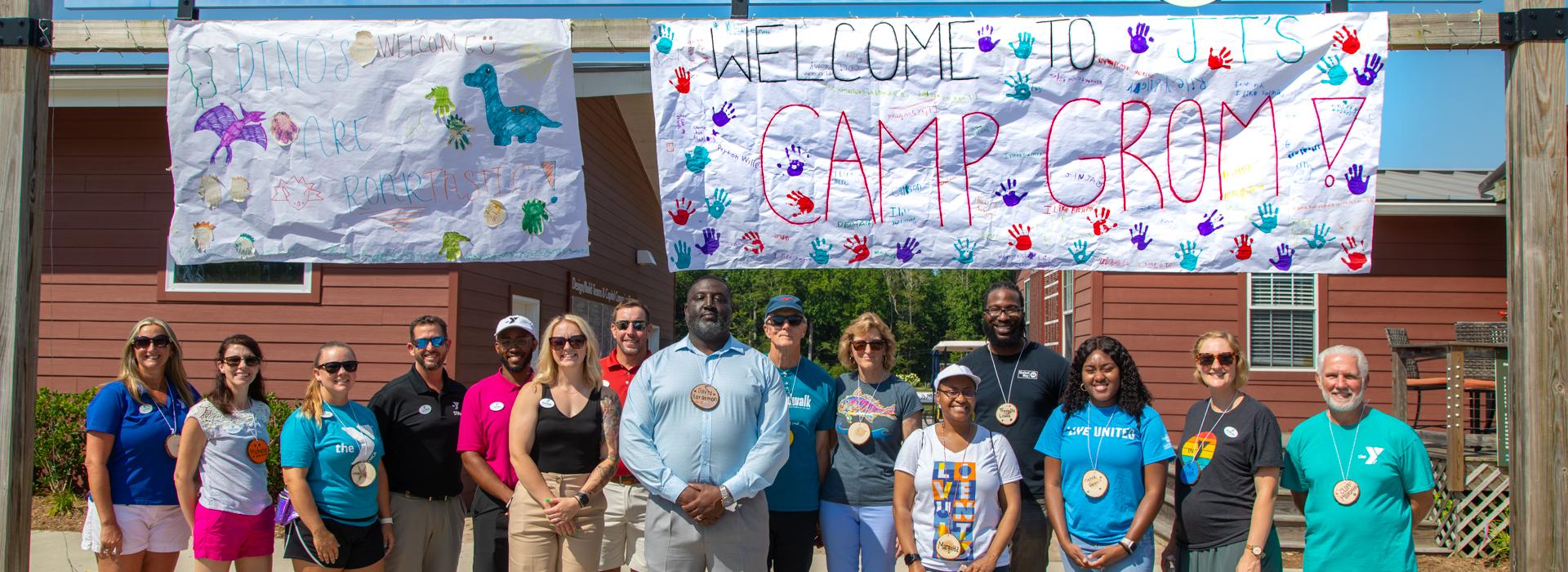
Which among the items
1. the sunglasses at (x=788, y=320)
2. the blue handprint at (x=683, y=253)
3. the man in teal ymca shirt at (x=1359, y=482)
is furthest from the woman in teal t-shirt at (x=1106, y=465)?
the blue handprint at (x=683, y=253)

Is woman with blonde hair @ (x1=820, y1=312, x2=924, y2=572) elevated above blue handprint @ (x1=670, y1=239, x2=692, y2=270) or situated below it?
below

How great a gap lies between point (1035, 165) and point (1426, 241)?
8.44 metres

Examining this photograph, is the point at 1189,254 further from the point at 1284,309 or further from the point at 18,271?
the point at 1284,309

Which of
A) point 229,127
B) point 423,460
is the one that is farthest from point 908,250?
point 229,127

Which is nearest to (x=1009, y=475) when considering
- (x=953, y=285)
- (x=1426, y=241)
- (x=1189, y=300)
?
(x=1189, y=300)

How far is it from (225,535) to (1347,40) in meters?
4.90

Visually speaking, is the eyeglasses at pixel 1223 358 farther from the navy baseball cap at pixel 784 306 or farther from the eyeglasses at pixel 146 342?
the eyeglasses at pixel 146 342

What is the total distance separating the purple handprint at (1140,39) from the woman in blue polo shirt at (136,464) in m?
4.14

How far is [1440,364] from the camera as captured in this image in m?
11.9

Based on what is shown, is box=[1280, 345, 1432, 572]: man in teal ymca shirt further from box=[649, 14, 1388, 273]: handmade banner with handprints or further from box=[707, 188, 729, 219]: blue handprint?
box=[707, 188, 729, 219]: blue handprint

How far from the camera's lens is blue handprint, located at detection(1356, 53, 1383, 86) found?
4.09 meters

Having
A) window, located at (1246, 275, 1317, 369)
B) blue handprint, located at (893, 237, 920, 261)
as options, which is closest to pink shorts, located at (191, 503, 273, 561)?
blue handprint, located at (893, 237, 920, 261)

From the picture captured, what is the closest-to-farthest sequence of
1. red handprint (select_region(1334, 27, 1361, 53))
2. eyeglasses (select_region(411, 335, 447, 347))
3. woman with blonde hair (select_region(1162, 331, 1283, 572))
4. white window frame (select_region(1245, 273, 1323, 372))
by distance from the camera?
woman with blonde hair (select_region(1162, 331, 1283, 572)), red handprint (select_region(1334, 27, 1361, 53)), eyeglasses (select_region(411, 335, 447, 347)), white window frame (select_region(1245, 273, 1323, 372))

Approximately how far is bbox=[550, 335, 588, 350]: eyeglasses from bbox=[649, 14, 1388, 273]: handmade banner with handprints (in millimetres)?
487
